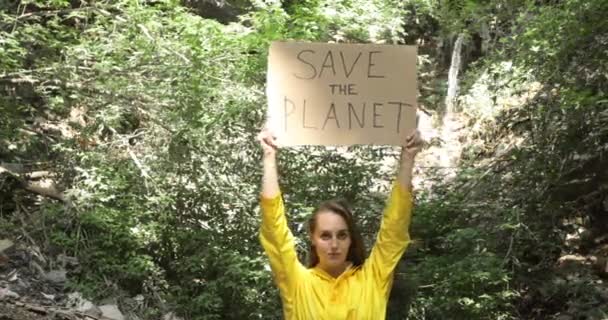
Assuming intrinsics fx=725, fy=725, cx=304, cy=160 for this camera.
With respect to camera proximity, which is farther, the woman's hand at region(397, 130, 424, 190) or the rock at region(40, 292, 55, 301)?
the rock at region(40, 292, 55, 301)

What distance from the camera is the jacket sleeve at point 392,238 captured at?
204cm

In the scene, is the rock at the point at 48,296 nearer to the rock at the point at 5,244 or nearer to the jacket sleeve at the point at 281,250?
the rock at the point at 5,244

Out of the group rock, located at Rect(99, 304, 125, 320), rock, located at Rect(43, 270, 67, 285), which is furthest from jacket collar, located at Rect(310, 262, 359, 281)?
rock, located at Rect(43, 270, 67, 285)

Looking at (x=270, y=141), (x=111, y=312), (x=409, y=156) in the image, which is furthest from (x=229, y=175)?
(x=409, y=156)

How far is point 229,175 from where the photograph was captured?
5730 mm

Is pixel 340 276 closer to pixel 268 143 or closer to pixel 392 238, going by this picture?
pixel 392 238

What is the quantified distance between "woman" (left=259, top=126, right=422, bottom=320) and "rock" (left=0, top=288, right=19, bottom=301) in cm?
339

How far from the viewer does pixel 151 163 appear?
234 inches

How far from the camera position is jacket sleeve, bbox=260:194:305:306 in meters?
2.04

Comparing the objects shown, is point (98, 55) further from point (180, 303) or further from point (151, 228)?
point (180, 303)

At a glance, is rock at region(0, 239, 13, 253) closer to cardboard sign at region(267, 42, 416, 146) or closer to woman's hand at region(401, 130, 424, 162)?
cardboard sign at region(267, 42, 416, 146)

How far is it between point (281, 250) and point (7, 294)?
352 centimetres

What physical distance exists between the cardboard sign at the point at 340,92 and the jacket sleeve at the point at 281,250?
43 centimetres

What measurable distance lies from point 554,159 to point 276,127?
3729 millimetres
